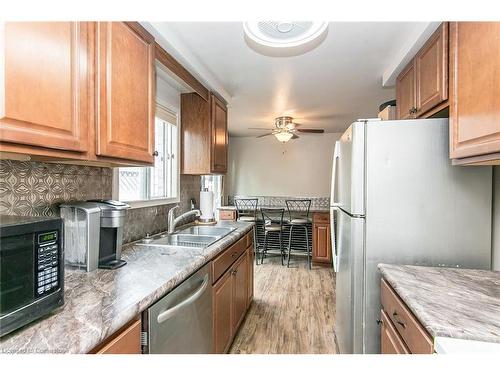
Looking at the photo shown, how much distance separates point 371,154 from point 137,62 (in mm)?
1372

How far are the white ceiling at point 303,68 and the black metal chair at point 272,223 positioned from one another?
165cm

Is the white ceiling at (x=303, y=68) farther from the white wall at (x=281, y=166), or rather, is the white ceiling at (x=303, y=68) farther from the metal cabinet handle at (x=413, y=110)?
the white wall at (x=281, y=166)

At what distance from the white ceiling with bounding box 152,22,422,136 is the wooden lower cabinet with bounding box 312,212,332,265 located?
165cm

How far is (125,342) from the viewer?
2.77 feet

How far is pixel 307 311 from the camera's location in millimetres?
2732

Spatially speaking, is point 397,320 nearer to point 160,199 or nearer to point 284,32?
point 284,32

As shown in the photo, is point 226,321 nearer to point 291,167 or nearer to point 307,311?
point 307,311

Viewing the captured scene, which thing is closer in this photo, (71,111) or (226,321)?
(71,111)

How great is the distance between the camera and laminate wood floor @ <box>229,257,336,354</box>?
212 cm

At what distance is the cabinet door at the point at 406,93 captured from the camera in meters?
1.76

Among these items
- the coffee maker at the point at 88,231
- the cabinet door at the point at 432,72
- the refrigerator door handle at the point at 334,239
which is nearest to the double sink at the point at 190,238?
the coffee maker at the point at 88,231
